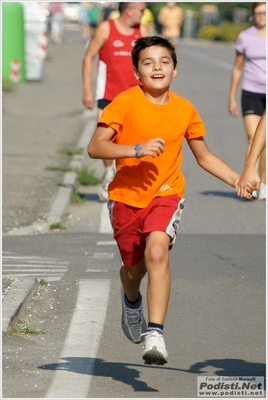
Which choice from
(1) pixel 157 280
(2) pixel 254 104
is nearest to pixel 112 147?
(1) pixel 157 280

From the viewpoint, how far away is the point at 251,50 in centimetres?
1131

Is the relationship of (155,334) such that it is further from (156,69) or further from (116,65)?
(116,65)

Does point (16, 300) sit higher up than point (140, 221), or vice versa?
point (140, 221)

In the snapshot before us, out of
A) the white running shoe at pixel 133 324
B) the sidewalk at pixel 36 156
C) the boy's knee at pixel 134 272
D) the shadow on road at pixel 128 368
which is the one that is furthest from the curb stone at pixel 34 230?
the boy's knee at pixel 134 272

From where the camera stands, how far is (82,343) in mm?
6062

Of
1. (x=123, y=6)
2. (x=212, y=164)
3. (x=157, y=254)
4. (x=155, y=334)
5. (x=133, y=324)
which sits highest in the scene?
(x=123, y=6)

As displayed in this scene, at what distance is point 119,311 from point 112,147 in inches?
71.0

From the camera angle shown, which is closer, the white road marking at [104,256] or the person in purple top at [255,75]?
the white road marking at [104,256]

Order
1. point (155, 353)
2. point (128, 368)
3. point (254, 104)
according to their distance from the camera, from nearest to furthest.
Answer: point (155, 353) → point (128, 368) → point (254, 104)

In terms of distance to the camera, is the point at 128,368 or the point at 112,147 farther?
the point at 128,368

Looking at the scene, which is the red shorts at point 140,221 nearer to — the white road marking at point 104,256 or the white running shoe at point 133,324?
the white running shoe at point 133,324

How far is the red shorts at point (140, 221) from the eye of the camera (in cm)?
539

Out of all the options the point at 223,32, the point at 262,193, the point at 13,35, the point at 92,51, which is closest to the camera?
the point at 92,51

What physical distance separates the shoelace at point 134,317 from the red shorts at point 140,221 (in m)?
0.30
